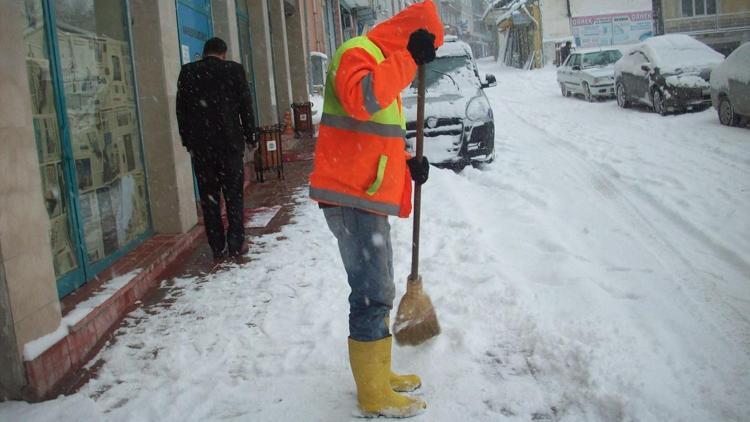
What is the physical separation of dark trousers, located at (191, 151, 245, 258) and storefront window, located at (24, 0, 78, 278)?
4.21 feet

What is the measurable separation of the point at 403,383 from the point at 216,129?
3124 mm

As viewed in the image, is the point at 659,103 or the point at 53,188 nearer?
the point at 53,188

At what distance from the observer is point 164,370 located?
371cm

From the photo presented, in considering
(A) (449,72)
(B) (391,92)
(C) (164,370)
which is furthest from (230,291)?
(A) (449,72)

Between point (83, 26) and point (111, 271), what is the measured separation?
195 centimetres

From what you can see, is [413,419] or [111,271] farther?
[111,271]

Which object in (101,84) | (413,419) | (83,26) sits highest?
(83,26)

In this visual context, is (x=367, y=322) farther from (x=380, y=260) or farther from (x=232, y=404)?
(x=232, y=404)

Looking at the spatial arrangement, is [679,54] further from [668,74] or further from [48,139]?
[48,139]

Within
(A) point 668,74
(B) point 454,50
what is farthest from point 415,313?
(A) point 668,74

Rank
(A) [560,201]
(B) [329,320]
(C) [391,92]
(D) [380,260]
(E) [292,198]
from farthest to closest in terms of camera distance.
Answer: (E) [292,198], (A) [560,201], (B) [329,320], (D) [380,260], (C) [391,92]

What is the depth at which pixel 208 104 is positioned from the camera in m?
5.54

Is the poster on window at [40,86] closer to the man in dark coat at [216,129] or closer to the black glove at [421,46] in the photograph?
the man in dark coat at [216,129]

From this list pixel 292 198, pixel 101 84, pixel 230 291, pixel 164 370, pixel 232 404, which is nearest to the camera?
pixel 232 404
